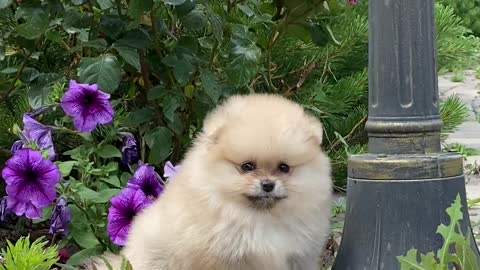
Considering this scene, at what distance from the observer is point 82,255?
2.61 metres

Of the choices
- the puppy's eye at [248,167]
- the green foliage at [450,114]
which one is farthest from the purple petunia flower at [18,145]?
the green foliage at [450,114]

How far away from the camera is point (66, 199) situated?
103 inches

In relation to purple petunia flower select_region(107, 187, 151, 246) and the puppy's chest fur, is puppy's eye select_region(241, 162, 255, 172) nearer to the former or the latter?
the puppy's chest fur

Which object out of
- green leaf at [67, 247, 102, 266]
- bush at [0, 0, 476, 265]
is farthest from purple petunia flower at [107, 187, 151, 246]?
green leaf at [67, 247, 102, 266]

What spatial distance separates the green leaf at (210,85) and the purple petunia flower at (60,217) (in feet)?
1.79

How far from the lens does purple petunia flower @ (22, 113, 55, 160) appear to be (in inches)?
106

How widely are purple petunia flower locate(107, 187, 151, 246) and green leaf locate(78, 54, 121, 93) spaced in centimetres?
32

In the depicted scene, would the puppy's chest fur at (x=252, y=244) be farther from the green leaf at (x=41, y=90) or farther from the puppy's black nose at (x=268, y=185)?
the green leaf at (x=41, y=90)

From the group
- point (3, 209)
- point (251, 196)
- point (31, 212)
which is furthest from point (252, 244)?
point (3, 209)

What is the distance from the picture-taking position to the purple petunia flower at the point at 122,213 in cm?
253

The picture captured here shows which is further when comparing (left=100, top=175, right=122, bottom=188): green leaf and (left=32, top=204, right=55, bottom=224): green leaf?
(left=100, top=175, right=122, bottom=188): green leaf

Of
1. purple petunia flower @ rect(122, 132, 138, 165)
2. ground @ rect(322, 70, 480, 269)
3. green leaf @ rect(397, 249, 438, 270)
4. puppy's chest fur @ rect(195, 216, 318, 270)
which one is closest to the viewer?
green leaf @ rect(397, 249, 438, 270)

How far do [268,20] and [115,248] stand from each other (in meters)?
0.88

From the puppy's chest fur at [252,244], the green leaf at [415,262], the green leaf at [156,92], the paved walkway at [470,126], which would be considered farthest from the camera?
the paved walkway at [470,126]
